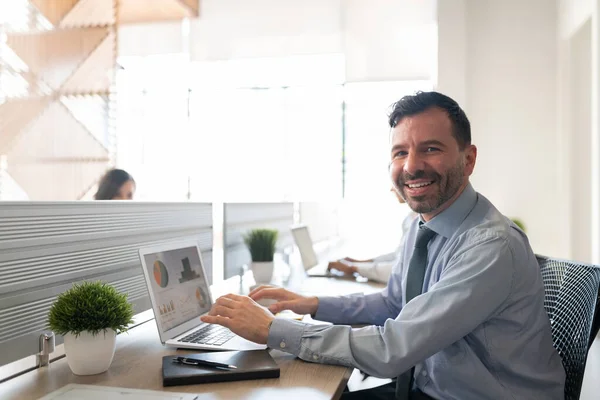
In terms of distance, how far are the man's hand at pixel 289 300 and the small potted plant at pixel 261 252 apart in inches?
34.3

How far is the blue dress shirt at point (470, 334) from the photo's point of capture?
114 cm

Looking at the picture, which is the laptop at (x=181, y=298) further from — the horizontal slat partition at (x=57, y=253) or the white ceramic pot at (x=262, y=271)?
the white ceramic pot at (x=262, y=271)

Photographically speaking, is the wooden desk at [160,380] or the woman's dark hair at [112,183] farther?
the woman's dark hair at [112,183]

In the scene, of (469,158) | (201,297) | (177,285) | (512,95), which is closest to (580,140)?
(512,95)

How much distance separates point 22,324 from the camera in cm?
115

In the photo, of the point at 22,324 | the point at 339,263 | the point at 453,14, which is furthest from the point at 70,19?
the point at 22,324

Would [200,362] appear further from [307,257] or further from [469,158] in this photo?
[307,257]

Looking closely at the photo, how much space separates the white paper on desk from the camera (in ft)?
3.17

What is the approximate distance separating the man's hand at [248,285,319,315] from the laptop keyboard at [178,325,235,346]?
5.9 inches

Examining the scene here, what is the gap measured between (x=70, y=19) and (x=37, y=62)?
583mm

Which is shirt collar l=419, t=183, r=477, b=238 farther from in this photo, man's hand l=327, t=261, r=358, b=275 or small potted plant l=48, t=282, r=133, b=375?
man's hand l=327, t=261, r=358, b=275

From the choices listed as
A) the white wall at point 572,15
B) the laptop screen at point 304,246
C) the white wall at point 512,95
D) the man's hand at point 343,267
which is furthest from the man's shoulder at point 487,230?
the white wall at point 512,95

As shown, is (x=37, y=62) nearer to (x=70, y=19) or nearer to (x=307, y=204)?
(x=70, y=19)

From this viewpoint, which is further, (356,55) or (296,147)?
(296,147)
